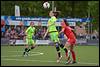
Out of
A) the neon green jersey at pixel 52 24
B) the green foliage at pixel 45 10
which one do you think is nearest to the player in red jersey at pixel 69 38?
the neon green jersey at pixel 52 24

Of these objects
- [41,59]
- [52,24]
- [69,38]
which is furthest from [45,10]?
[69,38]

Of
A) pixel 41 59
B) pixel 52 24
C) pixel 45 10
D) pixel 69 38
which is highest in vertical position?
pixel 52 24

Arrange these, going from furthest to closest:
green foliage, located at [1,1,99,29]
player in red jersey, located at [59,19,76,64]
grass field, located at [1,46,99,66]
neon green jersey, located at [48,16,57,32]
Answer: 1. green foliage, located at [1,1,99,29]
2. neon green jersey, located at [48,16,57,32]
3. player in red jersey, located at [59,19,76,64]
4. grass field, located at [1,46,99,66]

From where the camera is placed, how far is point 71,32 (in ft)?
52.0

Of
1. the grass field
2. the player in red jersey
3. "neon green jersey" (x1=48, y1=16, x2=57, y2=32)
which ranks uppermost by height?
"neon green jersey" (x1=48, y1=16, x2=57, y2=32)

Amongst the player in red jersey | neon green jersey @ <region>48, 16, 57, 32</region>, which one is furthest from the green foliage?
Answer: the player in red jersey

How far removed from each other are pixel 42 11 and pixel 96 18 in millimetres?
9099

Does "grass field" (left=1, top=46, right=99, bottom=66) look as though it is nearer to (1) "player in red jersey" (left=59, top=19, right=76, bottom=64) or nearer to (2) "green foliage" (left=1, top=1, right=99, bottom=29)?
(1) "player in red jersey" (left=59, top=19, right=76, bottom=64)

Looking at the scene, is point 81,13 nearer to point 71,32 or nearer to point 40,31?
point 40,31

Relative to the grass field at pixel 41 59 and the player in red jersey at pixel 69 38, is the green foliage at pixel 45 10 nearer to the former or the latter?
the grass field at pixel 41 59

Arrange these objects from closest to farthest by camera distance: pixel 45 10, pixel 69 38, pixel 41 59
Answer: pixel 69 38
pixel 41 59
pixel 45 10

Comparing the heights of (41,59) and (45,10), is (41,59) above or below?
below

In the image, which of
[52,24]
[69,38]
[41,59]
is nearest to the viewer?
[69,38]

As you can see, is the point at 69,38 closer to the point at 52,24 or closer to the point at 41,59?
the point at 52,24
